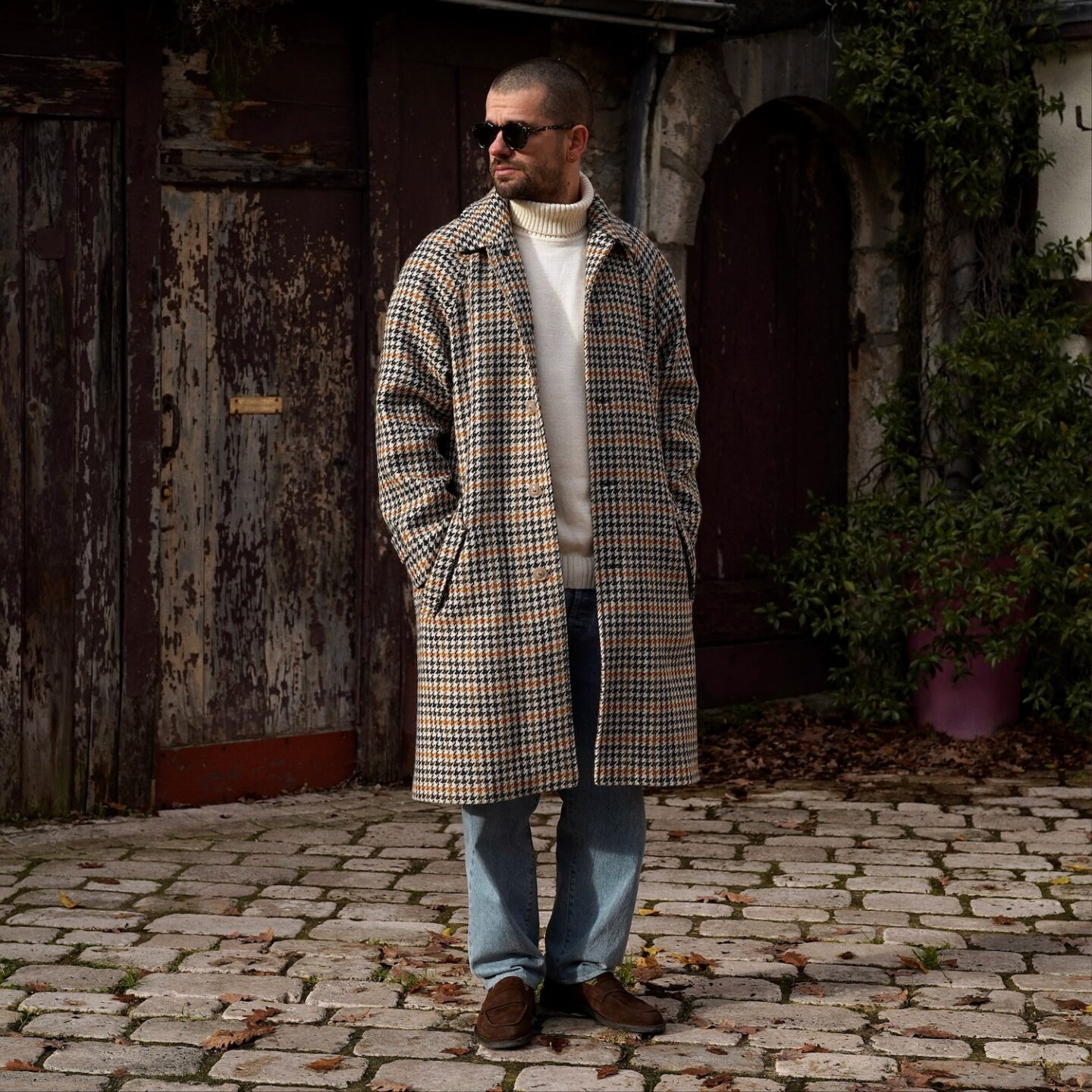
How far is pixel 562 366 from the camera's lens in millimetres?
4207

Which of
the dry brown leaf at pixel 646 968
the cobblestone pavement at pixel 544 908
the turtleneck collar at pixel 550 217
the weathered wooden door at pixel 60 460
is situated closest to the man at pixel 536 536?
the turtleneck collar at pixel 550 217

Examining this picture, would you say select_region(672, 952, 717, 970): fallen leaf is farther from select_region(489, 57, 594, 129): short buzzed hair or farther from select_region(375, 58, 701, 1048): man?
select_region(489, 57, 594, 129): short buzzed hair

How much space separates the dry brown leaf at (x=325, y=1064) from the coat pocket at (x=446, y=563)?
3.32ft

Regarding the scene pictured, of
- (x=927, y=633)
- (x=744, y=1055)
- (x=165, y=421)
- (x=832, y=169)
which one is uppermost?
(x=832, y=169)

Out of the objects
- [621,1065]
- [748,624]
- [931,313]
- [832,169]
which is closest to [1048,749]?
[748,624]

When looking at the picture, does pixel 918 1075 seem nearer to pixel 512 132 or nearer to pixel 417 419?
pixel 417 419

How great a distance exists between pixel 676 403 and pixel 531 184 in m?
0.64

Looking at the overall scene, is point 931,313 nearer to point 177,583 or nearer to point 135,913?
point 177,583

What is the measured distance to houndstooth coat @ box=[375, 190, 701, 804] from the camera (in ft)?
13.4

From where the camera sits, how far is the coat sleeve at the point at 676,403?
14.4ft

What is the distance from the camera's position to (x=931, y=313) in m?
8.38

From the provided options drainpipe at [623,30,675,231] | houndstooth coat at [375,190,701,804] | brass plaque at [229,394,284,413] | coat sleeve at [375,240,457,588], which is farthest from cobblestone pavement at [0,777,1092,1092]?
drainpipe at [623,30,675,231]

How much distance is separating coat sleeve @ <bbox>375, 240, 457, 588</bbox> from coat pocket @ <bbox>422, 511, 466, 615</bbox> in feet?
0.05

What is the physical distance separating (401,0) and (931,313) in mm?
2868
